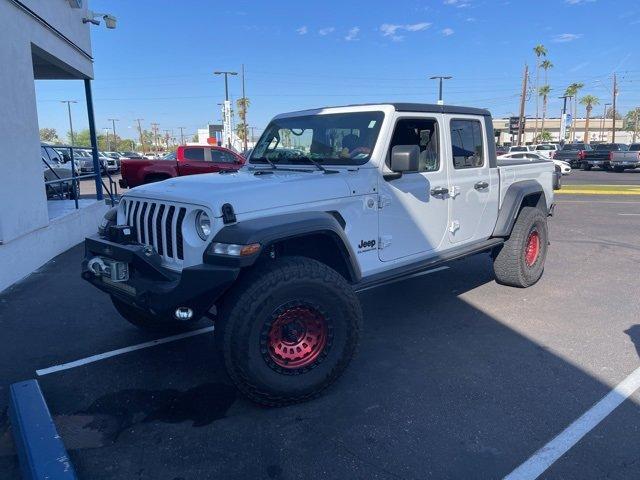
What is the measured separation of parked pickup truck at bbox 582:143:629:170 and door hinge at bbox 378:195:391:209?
3030 cm

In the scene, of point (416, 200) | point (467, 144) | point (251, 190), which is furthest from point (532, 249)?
point (251, 190)

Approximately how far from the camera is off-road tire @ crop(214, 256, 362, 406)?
296 cm

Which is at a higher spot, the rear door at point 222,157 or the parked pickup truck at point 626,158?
the rear door at point 222,157

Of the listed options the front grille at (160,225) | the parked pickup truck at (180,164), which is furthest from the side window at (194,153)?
the front grille at (160,225)

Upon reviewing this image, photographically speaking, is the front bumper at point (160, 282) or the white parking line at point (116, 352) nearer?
the front bumper at point (160, 282)

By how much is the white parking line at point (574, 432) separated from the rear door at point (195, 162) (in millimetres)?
13224

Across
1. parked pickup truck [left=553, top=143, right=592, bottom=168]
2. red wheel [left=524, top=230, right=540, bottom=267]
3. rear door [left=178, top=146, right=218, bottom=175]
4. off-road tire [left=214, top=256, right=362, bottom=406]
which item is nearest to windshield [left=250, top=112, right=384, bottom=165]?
off-road tire [left=214, top=256, right=362, bottom=406]

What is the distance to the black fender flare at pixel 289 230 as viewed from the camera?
2949mm

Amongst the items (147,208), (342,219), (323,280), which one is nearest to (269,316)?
(323,280)

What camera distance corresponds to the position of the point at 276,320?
10.3 feet

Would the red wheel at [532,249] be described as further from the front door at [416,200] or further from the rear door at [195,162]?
the rear door at [195,162]

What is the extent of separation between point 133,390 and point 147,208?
1.31m

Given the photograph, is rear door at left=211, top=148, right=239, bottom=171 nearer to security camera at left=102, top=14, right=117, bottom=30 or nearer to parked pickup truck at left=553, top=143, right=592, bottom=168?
security camera at left=102, top=14, right=117, bottom=30

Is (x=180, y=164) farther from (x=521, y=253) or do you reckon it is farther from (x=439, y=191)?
(x=439, y=191)
